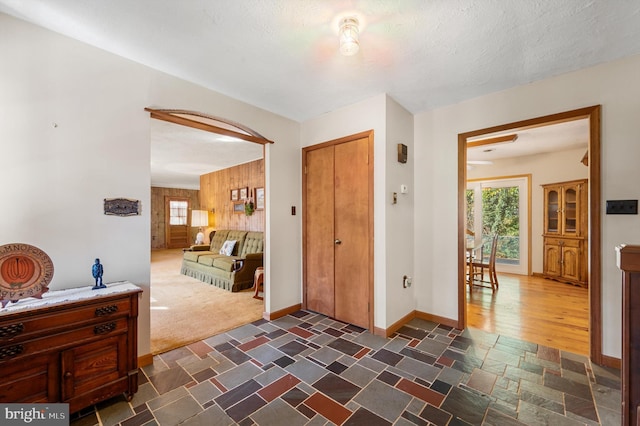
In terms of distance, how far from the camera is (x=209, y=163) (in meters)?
6.74

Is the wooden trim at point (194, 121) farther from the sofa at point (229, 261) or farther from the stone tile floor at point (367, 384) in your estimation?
the sofa at point (229, 261)

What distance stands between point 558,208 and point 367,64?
A: 534 centimetres

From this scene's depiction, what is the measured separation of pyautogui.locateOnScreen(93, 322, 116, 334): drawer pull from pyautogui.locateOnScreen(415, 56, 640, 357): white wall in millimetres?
3060

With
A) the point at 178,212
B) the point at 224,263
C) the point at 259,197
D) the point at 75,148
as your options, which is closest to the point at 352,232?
the point at 75,148

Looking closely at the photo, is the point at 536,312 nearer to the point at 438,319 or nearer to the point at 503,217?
the point at 438,319

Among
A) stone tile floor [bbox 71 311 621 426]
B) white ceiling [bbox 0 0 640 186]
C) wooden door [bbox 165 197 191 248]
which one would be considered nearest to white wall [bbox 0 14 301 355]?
white ceiling [bbox 0 0 640 186]

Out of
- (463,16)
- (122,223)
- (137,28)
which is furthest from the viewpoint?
(122,223)

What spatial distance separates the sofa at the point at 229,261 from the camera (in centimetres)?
471

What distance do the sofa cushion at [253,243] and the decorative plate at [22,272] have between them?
3.66m

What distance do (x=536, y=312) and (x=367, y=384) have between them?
2924mm

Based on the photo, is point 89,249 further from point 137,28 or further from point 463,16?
point 463,16

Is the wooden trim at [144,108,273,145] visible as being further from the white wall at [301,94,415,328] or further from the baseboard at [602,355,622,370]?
the baseboard at [602,355,622,370]

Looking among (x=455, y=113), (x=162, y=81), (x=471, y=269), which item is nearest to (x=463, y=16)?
(x=455, y=113)

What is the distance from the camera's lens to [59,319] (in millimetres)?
1574
